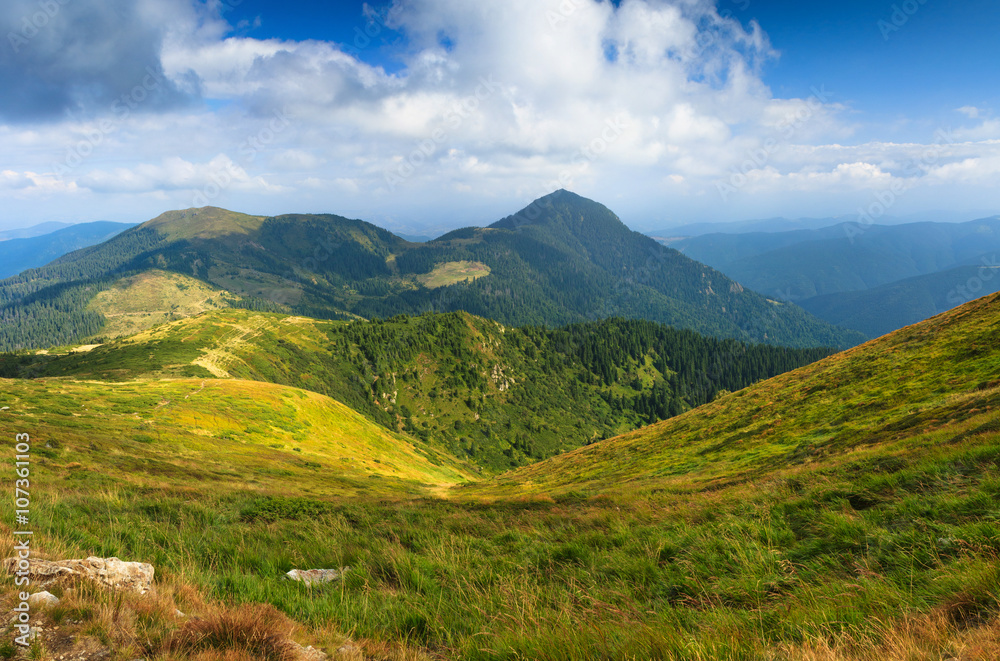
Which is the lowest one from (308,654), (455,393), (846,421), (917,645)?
(455,393)

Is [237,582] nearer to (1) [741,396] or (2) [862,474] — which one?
(2) [862,474]

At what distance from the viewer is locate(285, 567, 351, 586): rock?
22.8ft

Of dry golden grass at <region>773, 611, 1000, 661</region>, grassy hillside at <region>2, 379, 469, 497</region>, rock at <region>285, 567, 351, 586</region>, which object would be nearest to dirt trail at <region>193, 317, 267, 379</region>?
grassy hillside at <region>2, 379, 469, 497</region>

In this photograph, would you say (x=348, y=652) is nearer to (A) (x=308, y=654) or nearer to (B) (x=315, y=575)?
(A) (x=308, y=654)

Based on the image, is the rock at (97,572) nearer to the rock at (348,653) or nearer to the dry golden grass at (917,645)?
the rock at (348,653)

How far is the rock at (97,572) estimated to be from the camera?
5055 millimetres

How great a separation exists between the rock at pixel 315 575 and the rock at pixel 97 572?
6.66 feet

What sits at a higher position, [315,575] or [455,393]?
[315,575]

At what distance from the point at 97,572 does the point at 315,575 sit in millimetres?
3090

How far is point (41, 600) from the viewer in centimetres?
452

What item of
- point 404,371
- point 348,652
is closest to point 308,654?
point 348,652

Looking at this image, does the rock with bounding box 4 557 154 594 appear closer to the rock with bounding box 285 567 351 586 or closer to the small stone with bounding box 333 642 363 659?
the rock with bounding box 285 567 351 586

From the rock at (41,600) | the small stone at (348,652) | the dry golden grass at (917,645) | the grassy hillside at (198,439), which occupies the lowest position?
the grassy hillside at (198,439)

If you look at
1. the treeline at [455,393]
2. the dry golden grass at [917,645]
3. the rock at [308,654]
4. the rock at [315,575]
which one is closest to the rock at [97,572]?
the rock at [315,575]
